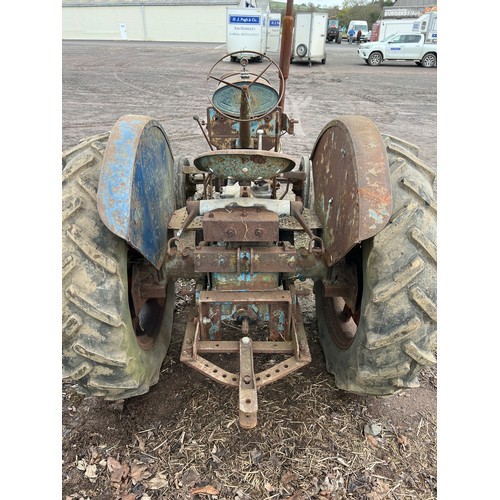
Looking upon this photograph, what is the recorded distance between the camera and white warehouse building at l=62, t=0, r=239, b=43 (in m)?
32.2

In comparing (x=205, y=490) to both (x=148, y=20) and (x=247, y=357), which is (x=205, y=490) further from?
(x=148, y=20)

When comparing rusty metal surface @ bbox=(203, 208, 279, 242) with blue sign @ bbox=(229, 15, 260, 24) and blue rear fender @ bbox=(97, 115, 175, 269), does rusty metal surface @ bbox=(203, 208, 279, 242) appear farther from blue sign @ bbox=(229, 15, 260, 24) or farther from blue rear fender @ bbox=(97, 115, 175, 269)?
blue sign @ bbox=(229, 15, 260, 24)

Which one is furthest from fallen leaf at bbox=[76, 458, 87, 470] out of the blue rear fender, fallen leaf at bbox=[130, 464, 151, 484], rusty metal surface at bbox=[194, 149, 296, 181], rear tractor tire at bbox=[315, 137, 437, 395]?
rusty metal surface at bbox=[194, 149, 296, 181]

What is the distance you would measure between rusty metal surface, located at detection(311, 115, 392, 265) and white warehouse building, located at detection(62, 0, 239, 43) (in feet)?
112

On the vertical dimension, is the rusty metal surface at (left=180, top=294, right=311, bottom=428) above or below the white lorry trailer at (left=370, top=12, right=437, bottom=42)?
below

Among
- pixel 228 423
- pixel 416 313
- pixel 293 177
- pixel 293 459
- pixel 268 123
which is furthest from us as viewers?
pixel 268 123

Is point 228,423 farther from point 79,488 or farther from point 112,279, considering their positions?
point 112,279

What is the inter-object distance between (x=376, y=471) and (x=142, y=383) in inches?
51.2

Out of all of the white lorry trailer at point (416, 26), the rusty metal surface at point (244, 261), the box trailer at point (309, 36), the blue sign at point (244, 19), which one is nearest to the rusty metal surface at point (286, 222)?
the rusty metal surface at point (244, 261)

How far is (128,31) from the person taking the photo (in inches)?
1324

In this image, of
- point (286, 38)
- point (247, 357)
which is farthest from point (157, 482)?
point (286, 38)

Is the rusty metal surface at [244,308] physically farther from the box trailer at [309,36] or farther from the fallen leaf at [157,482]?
the box trailer at [309,36]

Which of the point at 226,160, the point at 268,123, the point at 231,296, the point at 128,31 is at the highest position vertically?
the point at 128,31

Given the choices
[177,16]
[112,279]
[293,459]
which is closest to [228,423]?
[293,459]
